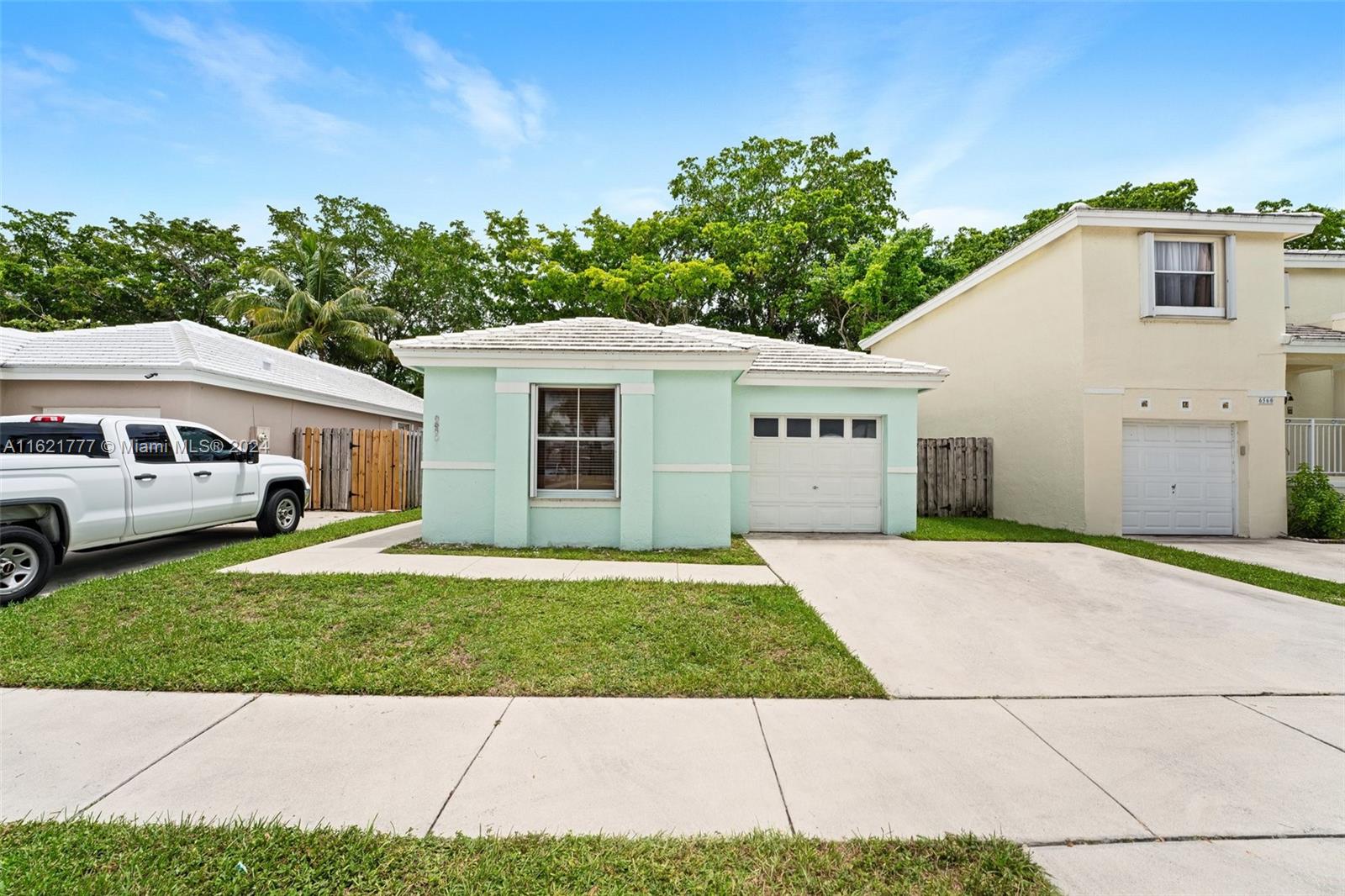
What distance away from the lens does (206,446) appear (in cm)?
811

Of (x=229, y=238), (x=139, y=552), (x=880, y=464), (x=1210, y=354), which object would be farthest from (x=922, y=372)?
(x=229, y=238)

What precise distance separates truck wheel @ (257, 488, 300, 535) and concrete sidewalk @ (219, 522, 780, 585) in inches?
75.5

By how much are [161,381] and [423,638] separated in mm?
11311

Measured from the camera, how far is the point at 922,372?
10.1 m

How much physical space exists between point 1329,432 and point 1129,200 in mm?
14224

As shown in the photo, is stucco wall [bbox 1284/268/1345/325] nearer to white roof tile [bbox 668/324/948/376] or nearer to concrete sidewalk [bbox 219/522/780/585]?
white roof tile [bbox 668/324/948/376]

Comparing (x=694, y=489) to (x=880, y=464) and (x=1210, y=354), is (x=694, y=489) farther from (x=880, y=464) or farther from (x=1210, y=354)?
(x=1210, y=354)

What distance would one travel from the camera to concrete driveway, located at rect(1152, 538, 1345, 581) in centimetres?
774

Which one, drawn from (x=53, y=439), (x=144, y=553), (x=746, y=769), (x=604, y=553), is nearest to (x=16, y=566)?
(x=53, y=439)

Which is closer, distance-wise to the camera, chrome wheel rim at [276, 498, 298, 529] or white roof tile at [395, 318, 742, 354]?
white roof tile at [395, 318, 742, 354]

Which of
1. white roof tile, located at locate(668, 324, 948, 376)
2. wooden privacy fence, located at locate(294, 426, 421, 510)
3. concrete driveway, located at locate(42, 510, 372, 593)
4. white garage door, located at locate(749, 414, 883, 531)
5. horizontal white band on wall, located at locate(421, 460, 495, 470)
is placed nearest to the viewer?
concrete driveway, located at locate(42, 510, 372, 593)

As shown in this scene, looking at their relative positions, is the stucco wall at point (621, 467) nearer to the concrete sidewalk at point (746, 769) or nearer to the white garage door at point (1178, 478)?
the concrete sidewalk at point (746, 769)

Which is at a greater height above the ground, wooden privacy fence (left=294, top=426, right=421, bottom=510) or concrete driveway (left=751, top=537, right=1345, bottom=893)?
wooden privacy fence (left=294, top=426, right=421, bottom=510)

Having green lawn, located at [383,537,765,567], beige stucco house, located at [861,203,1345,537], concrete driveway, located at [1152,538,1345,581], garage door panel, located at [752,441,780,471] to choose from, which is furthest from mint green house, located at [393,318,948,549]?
concrete driveway, located at [1152,538,1345,581]
